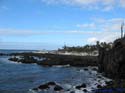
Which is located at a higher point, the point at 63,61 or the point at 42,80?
the point at 63,61

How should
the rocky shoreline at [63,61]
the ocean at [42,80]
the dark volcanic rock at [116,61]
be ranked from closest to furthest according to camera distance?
the ocean at [42,80] → the dark volcanic rock at [116,61] → the rocky shoreline at [63,61]

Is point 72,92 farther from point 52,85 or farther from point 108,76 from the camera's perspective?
point 108,76

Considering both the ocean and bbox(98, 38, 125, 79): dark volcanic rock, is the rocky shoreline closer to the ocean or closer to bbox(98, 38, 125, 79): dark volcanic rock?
the ocean

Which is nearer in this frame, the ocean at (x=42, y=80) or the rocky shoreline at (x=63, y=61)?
the ocean at (x=42, y=80)

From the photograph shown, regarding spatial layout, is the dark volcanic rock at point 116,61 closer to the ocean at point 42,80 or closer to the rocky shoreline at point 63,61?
the ocean at point 42,80

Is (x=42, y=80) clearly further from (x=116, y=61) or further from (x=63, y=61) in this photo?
(x=63, y=61)

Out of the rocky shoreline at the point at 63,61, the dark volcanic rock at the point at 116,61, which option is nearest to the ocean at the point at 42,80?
the dark volcanic rock at the point at 116,61

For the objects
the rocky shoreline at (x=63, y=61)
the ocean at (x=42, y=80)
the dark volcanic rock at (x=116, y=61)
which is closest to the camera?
the ocean at (x=42, y=80)

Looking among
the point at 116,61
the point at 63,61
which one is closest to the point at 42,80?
the point at 116,61

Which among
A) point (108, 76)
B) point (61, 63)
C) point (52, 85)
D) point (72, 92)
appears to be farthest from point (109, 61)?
point (61, 63)

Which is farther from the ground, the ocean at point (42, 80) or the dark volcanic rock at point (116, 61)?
the dark volcanic rock at point (116, 61)

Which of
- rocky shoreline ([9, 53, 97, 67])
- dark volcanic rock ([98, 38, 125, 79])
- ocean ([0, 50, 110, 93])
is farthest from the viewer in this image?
rocky shoreline ([9, 53, 97, 67])

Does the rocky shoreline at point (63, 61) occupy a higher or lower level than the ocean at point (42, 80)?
higher

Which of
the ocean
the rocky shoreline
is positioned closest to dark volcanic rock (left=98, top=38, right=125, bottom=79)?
the ocean
